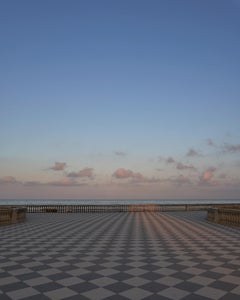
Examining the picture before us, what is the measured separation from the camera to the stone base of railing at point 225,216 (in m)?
17.1

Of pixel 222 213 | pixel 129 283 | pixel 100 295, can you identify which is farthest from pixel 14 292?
pixel 222 213

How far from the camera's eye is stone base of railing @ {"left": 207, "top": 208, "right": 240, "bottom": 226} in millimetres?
17125

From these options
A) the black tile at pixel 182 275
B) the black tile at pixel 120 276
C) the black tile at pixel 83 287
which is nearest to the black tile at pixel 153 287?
the black tile at pixel 120 276

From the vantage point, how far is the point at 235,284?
5879mm

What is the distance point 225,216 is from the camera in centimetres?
1841

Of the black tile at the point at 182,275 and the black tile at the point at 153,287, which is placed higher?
the black tile at the point at 153,287

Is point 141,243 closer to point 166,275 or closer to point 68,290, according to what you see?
point 166,275

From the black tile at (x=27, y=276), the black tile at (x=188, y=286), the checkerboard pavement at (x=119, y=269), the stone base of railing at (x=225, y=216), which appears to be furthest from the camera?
the stone base of railing at (x=225, y=216)

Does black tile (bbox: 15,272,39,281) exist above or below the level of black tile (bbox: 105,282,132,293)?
above

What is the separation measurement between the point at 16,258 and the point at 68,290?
3.32 m

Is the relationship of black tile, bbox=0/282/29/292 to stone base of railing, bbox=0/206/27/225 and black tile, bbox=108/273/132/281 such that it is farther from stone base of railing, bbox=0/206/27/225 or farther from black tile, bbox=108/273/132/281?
stone base of railing, bbox=0/206/27/225

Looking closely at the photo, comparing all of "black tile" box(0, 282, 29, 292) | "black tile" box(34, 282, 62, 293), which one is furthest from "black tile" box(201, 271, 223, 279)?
"black tile" box(0, 282, 29, 292)

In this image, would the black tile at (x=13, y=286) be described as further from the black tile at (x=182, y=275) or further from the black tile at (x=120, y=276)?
the black tile at (x=182, y=275)

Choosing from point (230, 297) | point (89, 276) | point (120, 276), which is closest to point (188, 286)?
point (230, 297)
